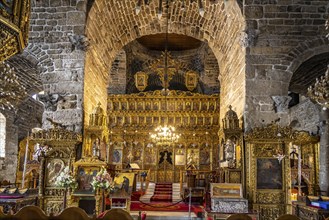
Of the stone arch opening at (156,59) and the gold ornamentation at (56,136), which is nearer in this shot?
the gold ornamentation at (56,136)

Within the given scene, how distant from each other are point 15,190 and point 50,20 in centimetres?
564

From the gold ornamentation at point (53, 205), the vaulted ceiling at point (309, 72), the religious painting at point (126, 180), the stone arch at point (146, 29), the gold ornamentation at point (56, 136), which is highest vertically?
the stone arch at point (146, 29)

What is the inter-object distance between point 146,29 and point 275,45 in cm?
617

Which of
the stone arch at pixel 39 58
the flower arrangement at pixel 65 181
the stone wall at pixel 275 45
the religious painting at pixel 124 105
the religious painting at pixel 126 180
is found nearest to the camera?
the flower arrangement at pixel 65 181

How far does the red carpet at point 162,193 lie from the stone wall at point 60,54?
6045 millimetres

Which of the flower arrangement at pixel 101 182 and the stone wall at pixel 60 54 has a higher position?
the stone wall at pixel 60 54

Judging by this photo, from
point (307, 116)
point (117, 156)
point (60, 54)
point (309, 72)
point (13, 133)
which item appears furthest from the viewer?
point (117, 156)

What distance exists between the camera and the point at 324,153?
16.8 meters

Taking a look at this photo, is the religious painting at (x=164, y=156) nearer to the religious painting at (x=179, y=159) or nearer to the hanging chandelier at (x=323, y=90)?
the religious painting at (x=179, y=159)

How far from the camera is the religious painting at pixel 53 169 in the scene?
1177cm

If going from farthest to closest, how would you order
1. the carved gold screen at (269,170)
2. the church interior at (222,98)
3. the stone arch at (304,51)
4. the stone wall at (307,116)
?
the stone wall at (307,116) → the stone arch at (304,51) → the carved gold screen at (269,170) → the church interior at (222,98)

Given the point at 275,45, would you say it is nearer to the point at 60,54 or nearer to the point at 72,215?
the point at 60,54

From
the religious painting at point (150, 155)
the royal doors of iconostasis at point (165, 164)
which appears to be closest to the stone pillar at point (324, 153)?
the royal doors of iconostasis at point (165, 164)

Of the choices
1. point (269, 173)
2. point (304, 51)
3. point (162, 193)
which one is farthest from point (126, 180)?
point (304, 51)
